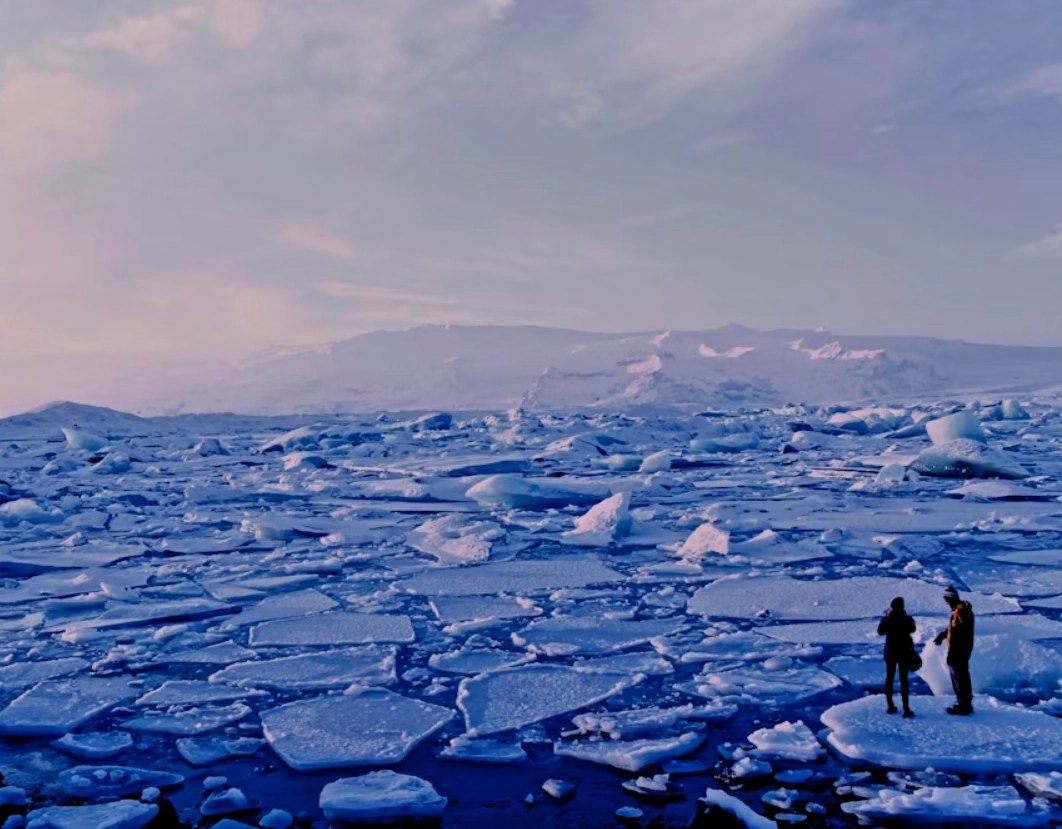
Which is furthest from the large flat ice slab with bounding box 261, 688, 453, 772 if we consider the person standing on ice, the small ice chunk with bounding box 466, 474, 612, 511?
the small ice chunk with bounding box 466, 474, 612, 511

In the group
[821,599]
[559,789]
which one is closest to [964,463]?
[821,599]

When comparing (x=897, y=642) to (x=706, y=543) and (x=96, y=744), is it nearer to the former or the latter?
(x=96, y=744)

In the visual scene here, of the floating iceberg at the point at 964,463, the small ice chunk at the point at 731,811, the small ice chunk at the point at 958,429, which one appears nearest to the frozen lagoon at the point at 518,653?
the small ice chunk at the point at 731,811

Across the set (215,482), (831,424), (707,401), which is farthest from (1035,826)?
(707,401)

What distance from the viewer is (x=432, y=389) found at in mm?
97062

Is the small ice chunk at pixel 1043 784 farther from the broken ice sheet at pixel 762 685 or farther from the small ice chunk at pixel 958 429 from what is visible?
the small ice chunk at pixel 958 429

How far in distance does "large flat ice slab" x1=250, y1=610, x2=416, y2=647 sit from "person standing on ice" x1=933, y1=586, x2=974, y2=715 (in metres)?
3.09

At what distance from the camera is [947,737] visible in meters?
4.04

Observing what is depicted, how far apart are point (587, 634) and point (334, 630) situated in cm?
161

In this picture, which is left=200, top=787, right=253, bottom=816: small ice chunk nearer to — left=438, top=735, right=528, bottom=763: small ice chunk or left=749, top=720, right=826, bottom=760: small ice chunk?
left=438, top=735, right=528, bottom=763: small ice chunk

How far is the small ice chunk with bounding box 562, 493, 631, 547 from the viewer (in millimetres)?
9633

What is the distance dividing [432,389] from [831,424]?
70.9m

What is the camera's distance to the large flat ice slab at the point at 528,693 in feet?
14.8

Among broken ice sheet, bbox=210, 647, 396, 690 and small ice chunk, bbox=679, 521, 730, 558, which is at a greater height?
small ice chunk, bbox=679, 521, 730, 558
